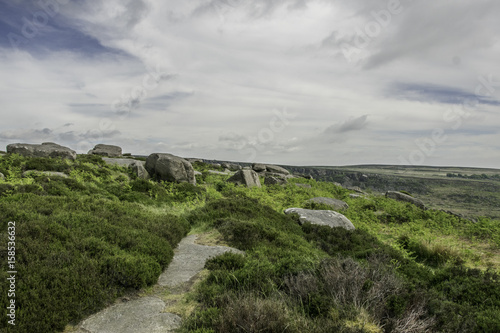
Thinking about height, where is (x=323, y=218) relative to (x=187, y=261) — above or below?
above

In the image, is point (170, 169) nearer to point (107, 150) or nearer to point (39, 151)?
point (39, 151)

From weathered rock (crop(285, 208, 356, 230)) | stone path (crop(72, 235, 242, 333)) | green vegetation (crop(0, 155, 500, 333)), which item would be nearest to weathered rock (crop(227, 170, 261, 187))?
weathered rock (crop(285, 208, 356, 230))

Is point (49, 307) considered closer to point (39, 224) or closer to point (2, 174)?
point (39, 224)

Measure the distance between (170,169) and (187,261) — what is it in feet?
50.3

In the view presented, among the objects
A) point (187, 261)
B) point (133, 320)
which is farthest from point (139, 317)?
point (187, 261)

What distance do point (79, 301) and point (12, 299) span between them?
2.87 feet

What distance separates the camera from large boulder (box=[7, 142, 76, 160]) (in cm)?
2452

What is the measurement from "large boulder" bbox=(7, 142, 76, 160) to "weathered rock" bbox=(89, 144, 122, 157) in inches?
471

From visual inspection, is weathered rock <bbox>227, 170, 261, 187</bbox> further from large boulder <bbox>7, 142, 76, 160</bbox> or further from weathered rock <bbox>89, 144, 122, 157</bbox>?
weathered rock <bbox>89, 144, 122, 157</bbox>

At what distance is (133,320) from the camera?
15.0 feet

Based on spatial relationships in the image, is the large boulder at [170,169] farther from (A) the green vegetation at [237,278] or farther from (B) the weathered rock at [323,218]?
(A) the green vegetation at [237,278]

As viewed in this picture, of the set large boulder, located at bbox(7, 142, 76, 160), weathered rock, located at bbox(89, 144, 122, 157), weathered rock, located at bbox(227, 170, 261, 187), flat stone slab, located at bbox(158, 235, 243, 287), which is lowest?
Result: flat stone slab, located at bbox(158, 235, 243, 287)

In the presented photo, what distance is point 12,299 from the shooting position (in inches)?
Answer: 165

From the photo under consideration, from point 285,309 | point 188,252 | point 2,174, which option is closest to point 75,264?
point 188,252
